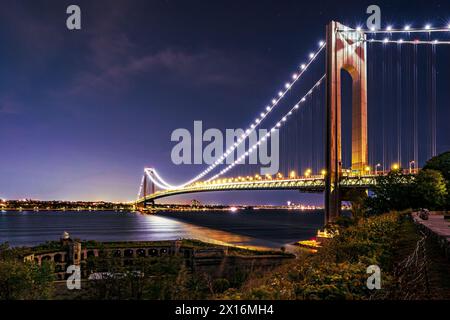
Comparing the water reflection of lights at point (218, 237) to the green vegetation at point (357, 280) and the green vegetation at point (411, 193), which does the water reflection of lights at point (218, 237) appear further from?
the green vegetation at point (357, 280)

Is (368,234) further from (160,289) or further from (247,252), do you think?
(247,252)

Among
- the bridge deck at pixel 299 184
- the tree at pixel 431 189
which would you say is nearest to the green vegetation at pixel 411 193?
the tree at pixel 431 189

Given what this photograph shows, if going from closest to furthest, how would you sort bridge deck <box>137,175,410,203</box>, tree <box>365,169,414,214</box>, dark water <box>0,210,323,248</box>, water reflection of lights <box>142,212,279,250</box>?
tree <box>365,169,414,214</box> < bridge deck <box>137,175,410,203</box> < water reflection of lights <box>142,212,279,250</box> < dark water <box>0,210,323,248</box>

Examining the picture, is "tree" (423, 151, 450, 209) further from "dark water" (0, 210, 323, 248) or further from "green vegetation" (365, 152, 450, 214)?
"dark water" (0, 210, 323, 248)

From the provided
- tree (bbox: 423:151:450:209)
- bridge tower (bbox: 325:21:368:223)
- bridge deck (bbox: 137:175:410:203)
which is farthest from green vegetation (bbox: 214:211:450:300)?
bridge deck (bbox: 137:175:410:203)

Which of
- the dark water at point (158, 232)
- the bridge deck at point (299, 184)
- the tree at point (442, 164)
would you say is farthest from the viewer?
the dark water at point (158, 232)

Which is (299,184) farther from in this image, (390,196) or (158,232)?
(158,232)
